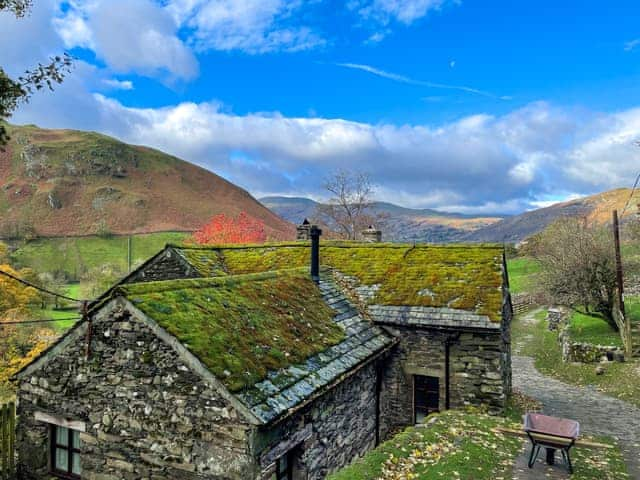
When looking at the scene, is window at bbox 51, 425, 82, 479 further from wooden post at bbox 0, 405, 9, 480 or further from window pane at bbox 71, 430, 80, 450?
wooden post at bbox 0, 405, 9, 480

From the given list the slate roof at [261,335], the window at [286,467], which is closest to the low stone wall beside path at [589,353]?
the slate roof at [261,335]

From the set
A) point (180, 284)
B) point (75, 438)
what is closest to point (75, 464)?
point (75, 438)

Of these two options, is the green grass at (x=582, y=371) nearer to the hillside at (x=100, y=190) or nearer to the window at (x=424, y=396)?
the window at (x=424, y=396)

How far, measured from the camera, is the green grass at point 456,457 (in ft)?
27.2

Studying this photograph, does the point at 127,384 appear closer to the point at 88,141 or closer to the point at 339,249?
the point at 339,249

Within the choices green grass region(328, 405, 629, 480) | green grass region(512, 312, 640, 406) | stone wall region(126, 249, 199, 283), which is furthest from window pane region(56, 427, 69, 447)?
green grass region(512, 312, 640, 406)

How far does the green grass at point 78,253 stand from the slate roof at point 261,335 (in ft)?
186

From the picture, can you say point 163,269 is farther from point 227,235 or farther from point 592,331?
point 227,235

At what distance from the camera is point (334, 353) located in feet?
35.8

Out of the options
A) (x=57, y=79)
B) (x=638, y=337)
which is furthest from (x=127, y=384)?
(x=638, y=337)

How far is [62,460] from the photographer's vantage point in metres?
9.37

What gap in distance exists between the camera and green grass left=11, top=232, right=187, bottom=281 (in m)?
68.1

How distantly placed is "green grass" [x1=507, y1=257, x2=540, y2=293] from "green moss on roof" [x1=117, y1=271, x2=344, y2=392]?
4109 centimetres

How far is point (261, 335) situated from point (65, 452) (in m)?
4.77
